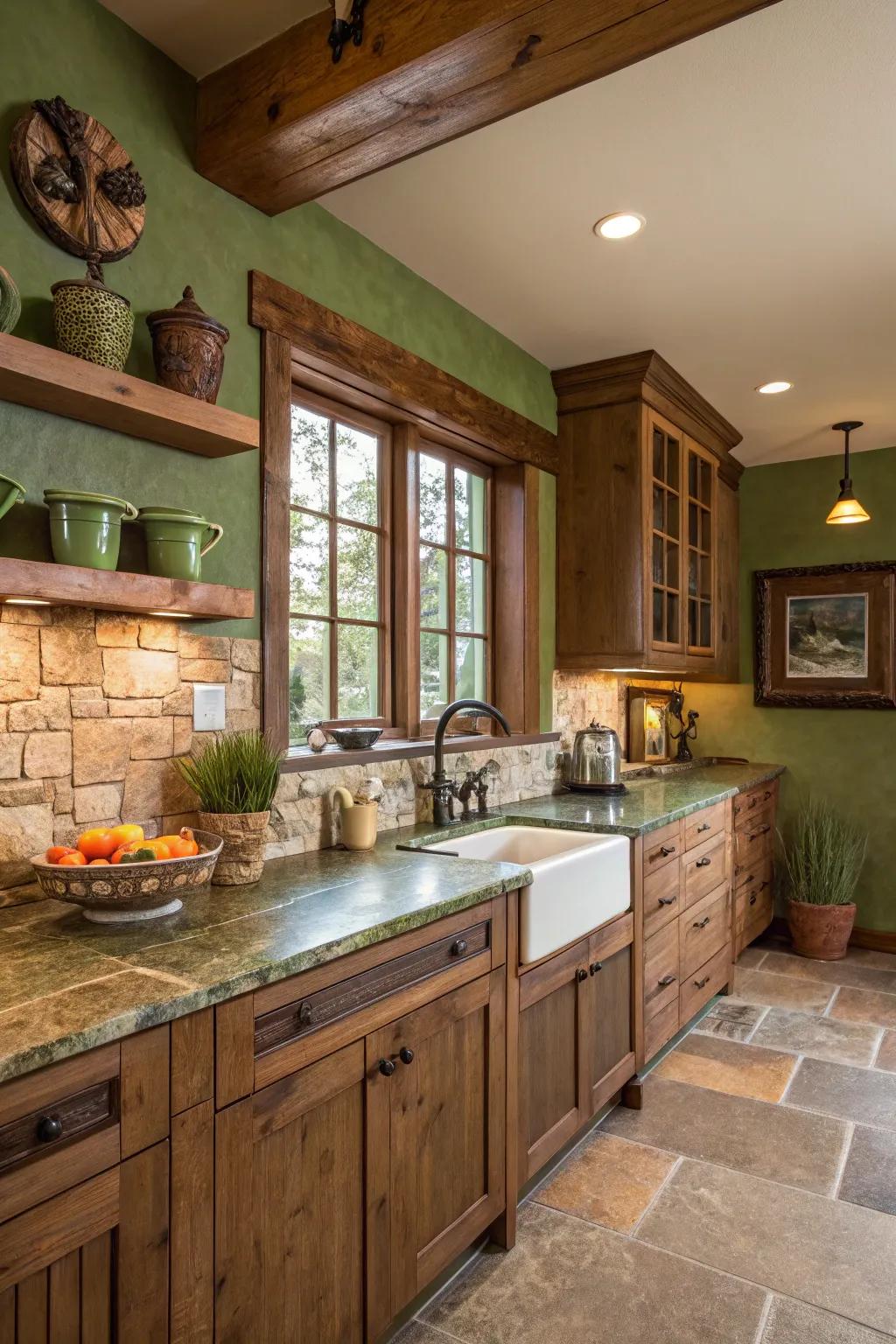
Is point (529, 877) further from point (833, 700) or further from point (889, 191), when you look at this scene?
point (833, 700)

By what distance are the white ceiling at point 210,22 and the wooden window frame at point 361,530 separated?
0.84 meters

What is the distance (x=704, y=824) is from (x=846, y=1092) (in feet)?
3.34

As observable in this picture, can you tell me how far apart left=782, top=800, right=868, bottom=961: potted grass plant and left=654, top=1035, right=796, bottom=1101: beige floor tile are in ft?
4.40

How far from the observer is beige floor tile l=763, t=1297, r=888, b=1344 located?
1.78 meters

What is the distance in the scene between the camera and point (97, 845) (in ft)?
4.97

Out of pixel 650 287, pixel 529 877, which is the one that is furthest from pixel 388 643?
pixel 650 287

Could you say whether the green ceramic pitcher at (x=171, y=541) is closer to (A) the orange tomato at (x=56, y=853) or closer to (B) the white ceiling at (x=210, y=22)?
(A) the orange tomato at (x=56, y=853)

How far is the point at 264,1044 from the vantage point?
1.36 meters

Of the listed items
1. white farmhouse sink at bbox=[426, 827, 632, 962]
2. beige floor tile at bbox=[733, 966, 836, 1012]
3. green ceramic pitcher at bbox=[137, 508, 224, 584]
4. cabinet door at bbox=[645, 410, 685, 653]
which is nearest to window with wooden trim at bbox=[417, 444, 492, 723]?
white farmhouse sink at bbox=[426, 827, 632, 962]

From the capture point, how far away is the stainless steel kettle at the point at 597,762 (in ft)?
11.6

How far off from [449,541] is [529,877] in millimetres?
1635

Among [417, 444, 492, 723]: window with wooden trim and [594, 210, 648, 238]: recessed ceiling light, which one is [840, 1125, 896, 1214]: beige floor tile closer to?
[417, 444, 492, 723]: window with wooden trim

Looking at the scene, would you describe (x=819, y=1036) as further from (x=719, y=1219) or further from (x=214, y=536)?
(x=214, y=536)

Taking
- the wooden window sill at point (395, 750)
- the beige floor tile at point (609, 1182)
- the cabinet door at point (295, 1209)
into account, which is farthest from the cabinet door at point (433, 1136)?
the wooden window sill at point (395, 750)
